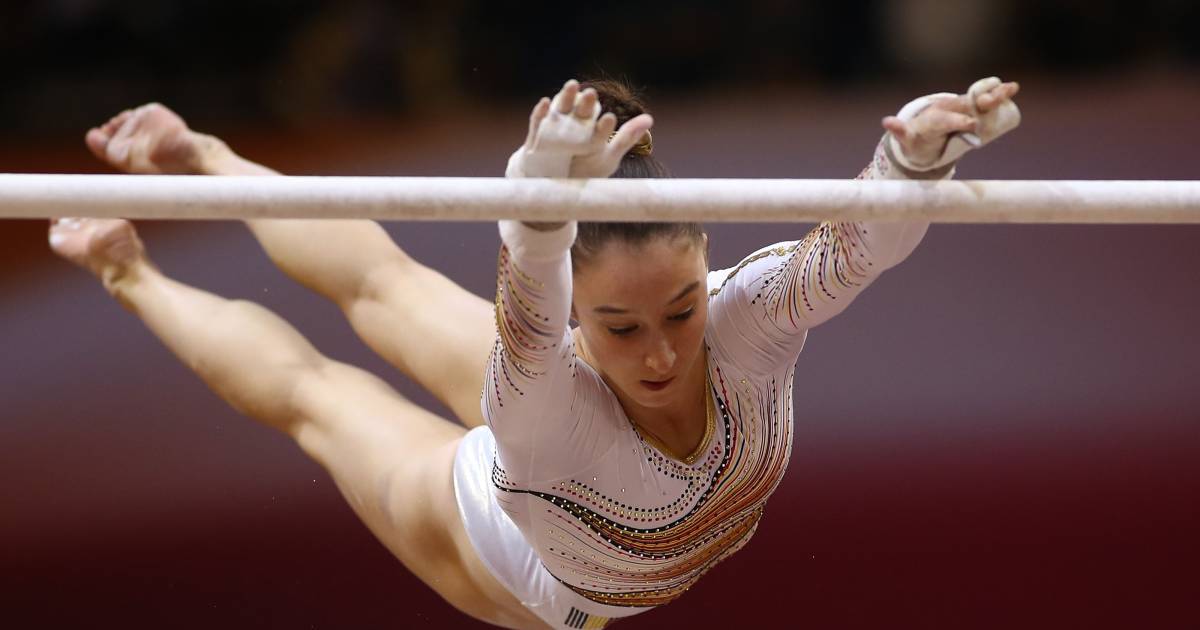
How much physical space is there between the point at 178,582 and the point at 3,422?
1.59ft

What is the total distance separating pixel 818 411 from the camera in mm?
2275

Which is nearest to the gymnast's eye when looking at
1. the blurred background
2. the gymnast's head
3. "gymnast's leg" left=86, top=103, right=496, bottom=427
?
the gymnast's head

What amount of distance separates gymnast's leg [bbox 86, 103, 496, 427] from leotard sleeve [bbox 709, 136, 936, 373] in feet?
1.40

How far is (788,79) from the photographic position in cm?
304

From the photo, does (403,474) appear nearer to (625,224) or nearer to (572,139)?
(625,224)

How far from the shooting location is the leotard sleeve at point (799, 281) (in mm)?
1031

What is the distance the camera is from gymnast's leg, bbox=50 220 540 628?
1.53 meters

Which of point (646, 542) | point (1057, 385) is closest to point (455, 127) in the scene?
point (1057, 385)

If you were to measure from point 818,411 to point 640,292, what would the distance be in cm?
128

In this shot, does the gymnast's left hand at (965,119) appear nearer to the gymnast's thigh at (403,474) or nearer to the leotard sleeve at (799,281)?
the leotard sleeve at (799,281)

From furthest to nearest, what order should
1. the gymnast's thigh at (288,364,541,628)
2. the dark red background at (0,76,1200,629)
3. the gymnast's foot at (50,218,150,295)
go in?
1. the dark red background at (0,76,1200,629)
2. the gymnast's foot at (50,218,150,295)
3. the gymnast's thigh at (288,364,541,628)

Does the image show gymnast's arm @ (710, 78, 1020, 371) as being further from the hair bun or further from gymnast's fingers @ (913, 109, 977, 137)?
the hair bun

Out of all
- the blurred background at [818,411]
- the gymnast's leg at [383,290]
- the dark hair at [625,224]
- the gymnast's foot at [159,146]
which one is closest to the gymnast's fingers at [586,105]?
the dark hair at [625,224]

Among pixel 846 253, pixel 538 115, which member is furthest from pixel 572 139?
pixel 846 253
